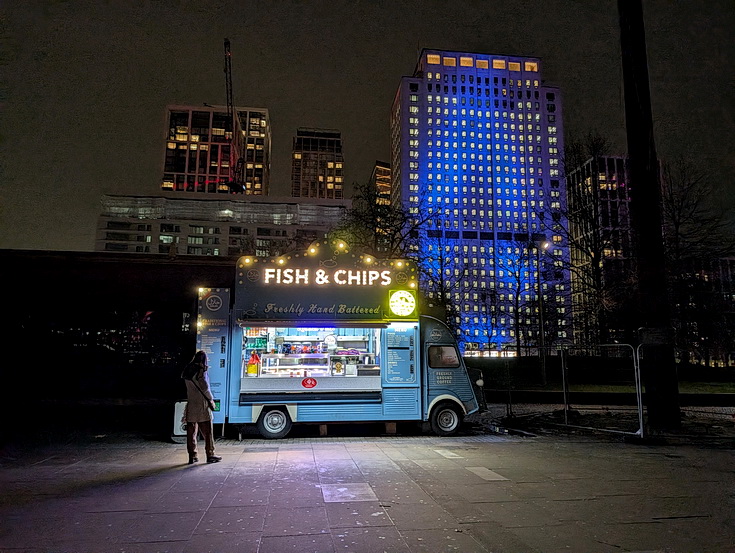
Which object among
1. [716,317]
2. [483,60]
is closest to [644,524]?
[716,317]

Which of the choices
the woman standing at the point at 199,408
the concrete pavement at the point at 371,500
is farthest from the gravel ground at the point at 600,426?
the woman standing at the point at 199,408

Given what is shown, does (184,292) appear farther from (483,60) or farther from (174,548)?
(483,60)

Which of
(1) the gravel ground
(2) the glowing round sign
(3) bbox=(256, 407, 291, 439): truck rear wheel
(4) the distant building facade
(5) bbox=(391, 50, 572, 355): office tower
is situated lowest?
(1) the gravel ground

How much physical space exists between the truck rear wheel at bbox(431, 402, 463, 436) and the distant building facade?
114339mm

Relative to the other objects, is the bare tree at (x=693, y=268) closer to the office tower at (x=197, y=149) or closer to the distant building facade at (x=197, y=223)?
the distant building facade at (x=197, y=223)

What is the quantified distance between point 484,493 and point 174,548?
12.8 ft

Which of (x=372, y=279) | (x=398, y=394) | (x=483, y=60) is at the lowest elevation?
(x=398, y=394)

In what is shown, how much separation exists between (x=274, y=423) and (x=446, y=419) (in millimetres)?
4072

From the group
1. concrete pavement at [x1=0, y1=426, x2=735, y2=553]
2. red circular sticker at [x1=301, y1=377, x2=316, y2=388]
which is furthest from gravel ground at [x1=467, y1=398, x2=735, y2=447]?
red circular sticker at [x1=301, y1=377, x2=316, y2=388]

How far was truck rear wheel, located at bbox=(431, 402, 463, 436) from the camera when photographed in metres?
13.0

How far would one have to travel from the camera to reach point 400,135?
160750 mm

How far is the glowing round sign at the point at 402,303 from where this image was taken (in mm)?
13148

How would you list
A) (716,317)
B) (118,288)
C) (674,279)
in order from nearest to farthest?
(118,288) < (674,279) < (716,317)

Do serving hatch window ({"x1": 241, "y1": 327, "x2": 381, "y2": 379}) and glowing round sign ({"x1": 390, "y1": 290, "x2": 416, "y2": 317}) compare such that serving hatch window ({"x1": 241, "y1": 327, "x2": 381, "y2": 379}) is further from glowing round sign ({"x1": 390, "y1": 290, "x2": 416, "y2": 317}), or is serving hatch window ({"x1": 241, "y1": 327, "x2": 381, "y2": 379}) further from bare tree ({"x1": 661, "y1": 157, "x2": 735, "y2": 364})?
bare tree ({"x1": 661, "y1": 157, "x2": 735, "y2": 364})
